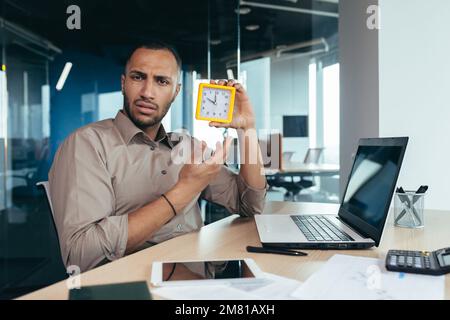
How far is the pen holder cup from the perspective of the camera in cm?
140

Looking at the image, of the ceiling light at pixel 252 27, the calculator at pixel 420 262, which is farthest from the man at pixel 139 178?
the ceiling light at pixel 252 27

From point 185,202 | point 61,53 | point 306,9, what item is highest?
point 306,9

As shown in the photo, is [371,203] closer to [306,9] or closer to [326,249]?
[326,249]

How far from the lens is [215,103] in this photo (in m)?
1.35

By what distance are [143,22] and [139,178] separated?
3.32m

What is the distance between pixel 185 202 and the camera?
4.13 feet

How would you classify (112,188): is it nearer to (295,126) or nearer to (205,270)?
(205,270)

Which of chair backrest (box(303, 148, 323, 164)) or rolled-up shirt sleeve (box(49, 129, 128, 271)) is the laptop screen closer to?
rolled-up shirt sleeve (box(49, 129, 128, 271))

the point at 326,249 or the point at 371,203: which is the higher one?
the point at 371,203

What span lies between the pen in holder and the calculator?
0.49 metres

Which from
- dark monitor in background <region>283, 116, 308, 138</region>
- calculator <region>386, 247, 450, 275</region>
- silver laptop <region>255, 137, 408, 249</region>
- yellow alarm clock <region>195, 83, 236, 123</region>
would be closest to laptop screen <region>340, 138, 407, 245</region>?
silver laptop <region>255, 137, 408, 249</region>

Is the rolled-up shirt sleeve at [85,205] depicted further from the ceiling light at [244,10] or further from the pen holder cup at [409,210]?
the ceiling light at [244,10]
